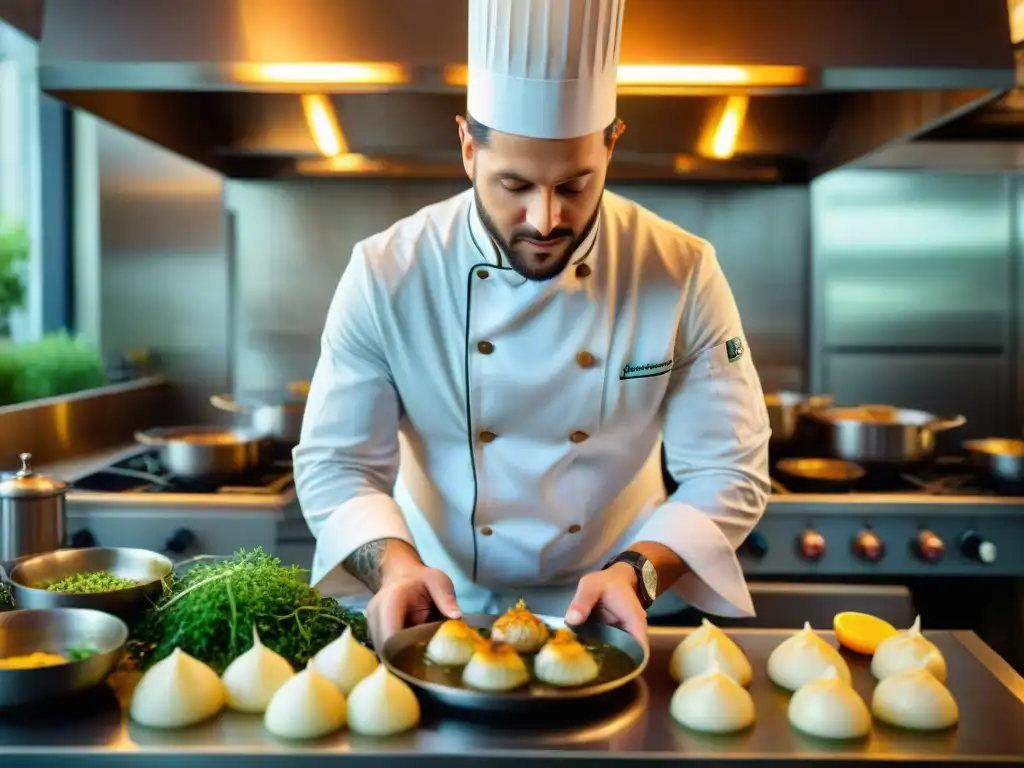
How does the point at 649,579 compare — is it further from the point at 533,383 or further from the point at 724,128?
the point at 724,128

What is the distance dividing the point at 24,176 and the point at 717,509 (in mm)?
2903

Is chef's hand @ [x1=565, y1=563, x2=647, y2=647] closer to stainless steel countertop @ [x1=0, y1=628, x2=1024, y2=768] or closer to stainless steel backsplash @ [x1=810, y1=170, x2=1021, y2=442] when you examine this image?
stainless steel countertop @ [x1=0, y1=628, x2=1024, y2=768]

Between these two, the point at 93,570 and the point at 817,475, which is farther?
the point at 817,475

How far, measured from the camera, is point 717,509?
1.80 meters

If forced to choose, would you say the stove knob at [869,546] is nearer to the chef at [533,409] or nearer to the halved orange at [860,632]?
the chef at [533,409]

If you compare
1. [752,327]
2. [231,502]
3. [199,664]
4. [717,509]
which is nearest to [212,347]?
[231,502]

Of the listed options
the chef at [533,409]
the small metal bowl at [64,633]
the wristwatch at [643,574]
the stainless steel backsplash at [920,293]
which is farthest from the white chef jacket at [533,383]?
the stainless steel backsplash at [920,293]

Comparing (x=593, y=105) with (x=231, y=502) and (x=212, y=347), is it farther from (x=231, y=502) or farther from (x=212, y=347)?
(x=212, y=347)

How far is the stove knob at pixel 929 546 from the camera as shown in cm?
260

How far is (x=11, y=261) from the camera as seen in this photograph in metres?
3.15

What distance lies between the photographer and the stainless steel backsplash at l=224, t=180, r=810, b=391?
11.7ft

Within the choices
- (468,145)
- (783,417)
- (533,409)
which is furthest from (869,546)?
(468,145)

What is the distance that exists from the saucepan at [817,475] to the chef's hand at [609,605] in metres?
1.36

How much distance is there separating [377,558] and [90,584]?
18.0 inches
